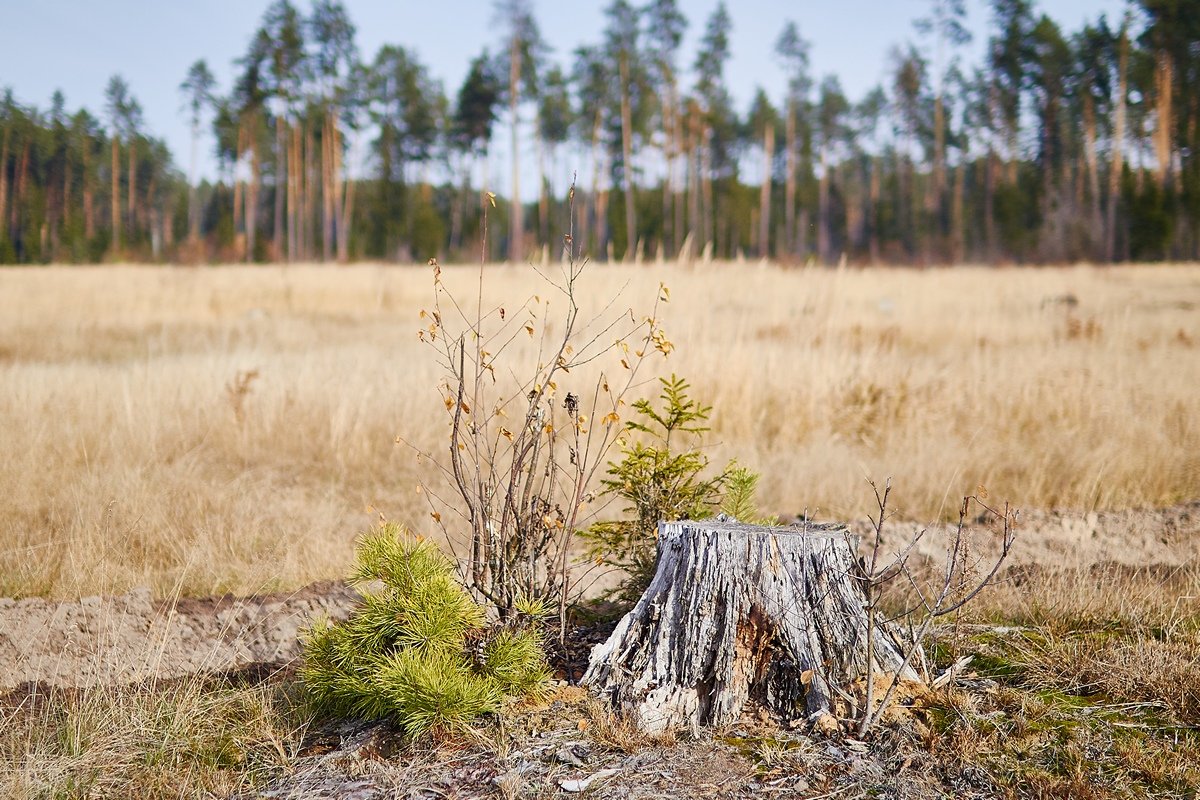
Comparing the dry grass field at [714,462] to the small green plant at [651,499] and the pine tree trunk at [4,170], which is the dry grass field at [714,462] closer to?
the small green plant at [651,499]

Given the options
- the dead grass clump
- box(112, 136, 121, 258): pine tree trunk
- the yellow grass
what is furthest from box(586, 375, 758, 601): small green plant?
box(112, 136, 121, 258): pine tree trunk

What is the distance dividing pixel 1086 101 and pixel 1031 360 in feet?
87.0

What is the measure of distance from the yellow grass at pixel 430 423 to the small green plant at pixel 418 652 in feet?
0.79

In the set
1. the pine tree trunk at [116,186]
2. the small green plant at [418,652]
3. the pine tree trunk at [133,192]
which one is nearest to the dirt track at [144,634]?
the small green plant at [418,652]

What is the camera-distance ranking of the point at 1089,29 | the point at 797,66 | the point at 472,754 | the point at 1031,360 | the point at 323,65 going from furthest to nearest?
the point at 797,66
the point at 323,65
the point at 1089,29
the point at 1031,360
the point at 472,754

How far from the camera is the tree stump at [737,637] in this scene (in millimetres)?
2246

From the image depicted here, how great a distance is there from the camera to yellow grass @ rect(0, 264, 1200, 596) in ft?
13.7

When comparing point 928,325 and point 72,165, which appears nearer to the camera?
point 928,325

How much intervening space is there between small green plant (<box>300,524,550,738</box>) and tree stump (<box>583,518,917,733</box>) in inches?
9.8

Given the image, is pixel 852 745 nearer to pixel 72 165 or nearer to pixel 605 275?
pixel 605 275

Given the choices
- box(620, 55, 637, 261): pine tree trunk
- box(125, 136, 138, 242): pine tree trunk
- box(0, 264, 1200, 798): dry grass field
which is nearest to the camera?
box(0, 264, 1200, 798): dry grass field

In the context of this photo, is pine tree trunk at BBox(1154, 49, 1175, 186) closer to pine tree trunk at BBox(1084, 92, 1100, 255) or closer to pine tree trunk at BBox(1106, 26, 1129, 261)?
pine tree trunk at BBox(1106, 26, 1129, 261)

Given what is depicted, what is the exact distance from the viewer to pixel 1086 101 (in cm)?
2892

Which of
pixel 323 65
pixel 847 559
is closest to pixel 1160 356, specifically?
pixel 847 559
